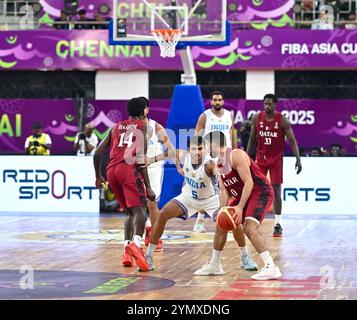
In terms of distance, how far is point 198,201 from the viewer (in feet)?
40.9

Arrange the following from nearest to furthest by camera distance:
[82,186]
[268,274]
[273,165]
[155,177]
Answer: [268,274], [155,177], [273,165], [82,186]

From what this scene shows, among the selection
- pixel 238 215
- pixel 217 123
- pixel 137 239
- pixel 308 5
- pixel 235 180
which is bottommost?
pixel 137 239

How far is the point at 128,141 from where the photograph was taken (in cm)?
1240

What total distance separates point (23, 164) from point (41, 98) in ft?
27.5

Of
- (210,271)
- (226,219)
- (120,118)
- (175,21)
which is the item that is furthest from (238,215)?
(120,118)

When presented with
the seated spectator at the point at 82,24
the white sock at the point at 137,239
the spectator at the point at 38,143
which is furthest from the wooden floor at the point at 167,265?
the seated spectator at the point at 82,24

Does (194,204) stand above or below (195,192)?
below

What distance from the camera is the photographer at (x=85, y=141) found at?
83.7ft

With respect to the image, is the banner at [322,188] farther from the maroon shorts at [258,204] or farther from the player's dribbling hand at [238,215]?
the player's dribbling hand at [238,215]

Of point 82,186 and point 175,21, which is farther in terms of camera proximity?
point 82,186

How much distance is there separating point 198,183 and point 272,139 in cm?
460

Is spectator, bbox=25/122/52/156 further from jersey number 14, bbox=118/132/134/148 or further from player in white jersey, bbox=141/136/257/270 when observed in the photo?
player in white jersey, bbox=141/136/257/270

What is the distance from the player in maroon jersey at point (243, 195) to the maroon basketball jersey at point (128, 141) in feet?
4.02

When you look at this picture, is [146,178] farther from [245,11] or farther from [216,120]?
[245,11]
